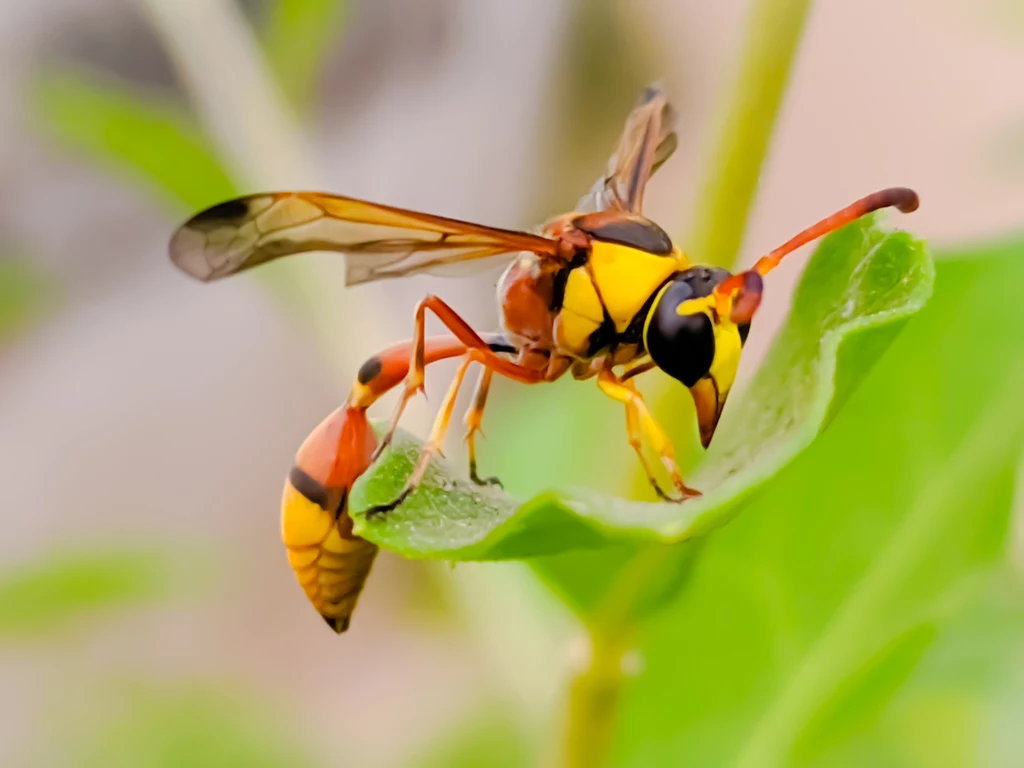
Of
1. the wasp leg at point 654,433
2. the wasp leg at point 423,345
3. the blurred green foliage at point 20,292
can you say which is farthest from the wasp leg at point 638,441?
the blurred green foliage at point 20,292

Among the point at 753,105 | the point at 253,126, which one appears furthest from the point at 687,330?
the point at 253,126

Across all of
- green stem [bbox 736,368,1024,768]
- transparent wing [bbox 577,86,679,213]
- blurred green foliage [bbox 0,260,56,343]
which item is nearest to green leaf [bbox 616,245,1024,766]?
green stem [bbox 736,368,1024,768]

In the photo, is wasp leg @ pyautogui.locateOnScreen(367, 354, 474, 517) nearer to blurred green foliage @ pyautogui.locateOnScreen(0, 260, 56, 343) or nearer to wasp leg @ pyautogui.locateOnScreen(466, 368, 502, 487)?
wasp leg @ pyautogui.locateOnScreen(466, 368, 502, 487)

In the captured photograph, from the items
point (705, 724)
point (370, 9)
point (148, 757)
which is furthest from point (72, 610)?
point (370, 9)

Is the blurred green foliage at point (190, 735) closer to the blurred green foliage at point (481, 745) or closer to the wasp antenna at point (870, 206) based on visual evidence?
the blurred green foliage at point (481, 745)

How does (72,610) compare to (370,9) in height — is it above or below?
below

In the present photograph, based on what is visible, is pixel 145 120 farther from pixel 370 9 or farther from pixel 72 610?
pixel 370 9
